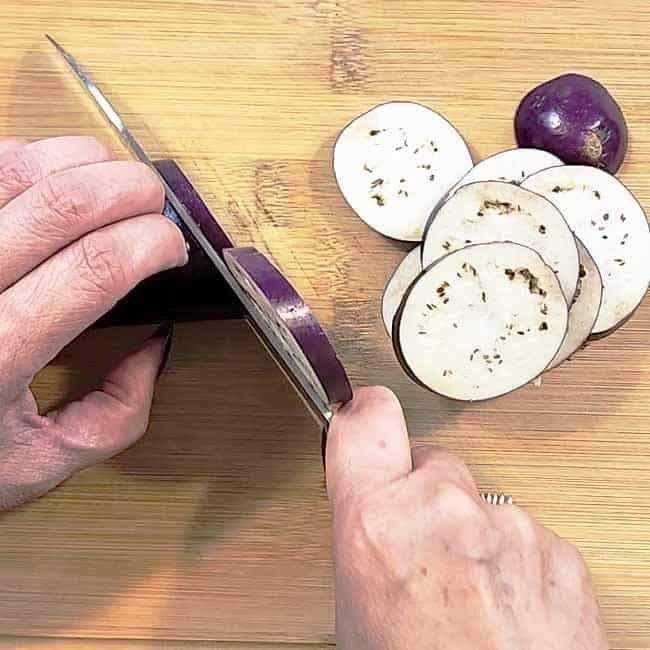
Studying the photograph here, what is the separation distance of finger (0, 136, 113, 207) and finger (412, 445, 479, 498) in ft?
1.93

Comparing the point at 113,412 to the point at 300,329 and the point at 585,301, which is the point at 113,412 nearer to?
the point at 300,329

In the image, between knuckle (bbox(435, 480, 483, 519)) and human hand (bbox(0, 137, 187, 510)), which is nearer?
knuckle (bbox(435, 480, 483, 519))

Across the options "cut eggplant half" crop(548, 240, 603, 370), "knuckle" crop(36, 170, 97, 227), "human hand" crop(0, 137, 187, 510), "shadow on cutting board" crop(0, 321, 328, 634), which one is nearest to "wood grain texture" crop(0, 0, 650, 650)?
"shadow on cutting board" crop(0, 321, 328, 634)

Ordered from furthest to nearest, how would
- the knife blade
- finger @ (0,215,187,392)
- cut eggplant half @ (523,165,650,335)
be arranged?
cut eggplant half @ (523,165,650,335)
the knife blade
finger @ (0,215,187,392)

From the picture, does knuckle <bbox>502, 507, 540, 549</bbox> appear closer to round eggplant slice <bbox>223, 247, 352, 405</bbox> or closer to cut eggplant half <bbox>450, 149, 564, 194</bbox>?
round eggplant slice <bbox>223, 247, 352, 405</bbox>

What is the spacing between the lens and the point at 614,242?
4.95 ft

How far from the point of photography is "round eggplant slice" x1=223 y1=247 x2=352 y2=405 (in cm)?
122

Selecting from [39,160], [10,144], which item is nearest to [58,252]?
[39,160]

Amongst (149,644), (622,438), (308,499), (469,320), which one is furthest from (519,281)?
(149,644)

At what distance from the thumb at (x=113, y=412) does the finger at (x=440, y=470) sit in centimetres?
41

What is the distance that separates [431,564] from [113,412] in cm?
52

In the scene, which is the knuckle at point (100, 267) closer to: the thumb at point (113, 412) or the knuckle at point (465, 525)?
the thumb at point (113, 412)

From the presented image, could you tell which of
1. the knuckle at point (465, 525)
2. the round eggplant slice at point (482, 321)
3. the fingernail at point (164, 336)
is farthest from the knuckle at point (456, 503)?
the fingernail at point (164, 336)

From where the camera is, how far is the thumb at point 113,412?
4.63 ft
